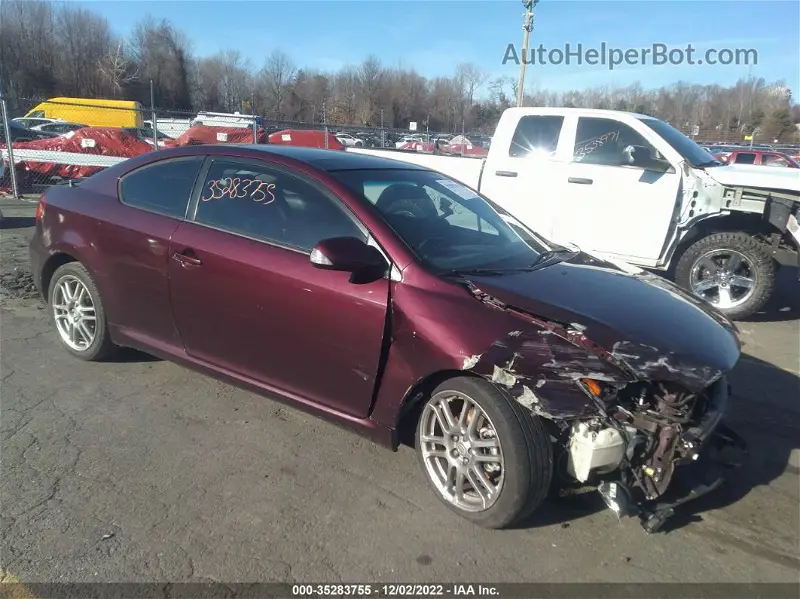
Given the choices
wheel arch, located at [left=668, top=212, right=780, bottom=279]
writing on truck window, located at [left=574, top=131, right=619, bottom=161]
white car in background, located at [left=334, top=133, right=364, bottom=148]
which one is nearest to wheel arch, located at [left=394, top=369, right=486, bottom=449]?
wheel arch, located at [left=668, top=212, right=780, bottom=279]

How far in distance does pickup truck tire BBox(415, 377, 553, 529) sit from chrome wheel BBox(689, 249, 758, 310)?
187 inches

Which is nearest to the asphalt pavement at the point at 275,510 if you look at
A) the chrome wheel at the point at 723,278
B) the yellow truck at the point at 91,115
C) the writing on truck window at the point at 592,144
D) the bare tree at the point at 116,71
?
the chrome wheel at the point at 723,278

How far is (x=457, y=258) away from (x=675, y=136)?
199 inches

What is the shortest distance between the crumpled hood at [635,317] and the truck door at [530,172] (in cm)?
399

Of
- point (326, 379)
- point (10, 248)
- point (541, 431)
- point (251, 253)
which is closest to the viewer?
point (541, 431)

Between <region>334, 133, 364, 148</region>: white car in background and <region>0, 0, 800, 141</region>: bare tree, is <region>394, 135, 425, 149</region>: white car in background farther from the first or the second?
<region>0, 0, 800, 141</region>: bare tree

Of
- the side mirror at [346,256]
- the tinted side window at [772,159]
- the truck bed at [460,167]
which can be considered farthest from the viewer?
the tinted side window at [772,159]

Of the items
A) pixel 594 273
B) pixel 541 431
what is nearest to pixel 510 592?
pixel 541 431

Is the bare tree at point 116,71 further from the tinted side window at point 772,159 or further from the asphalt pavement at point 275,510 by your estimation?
the asphalt pavement at point 275,510

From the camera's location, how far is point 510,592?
8.20 ft

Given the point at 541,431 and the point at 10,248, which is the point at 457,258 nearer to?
the point at 541,431

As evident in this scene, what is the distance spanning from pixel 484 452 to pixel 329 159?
A: 6.58ft

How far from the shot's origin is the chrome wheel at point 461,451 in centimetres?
284

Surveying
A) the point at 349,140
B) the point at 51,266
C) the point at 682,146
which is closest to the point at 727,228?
the point at 682,146
